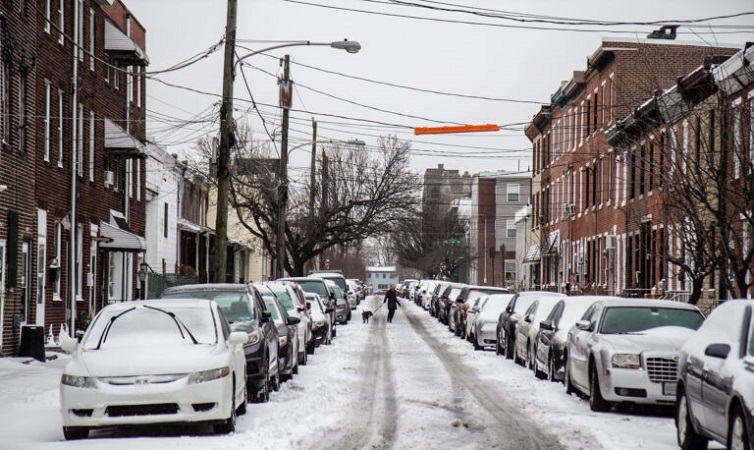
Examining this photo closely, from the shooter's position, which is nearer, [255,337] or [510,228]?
[255,337]

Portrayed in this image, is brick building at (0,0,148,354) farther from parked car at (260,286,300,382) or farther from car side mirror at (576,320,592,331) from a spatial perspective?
car side mirror at (576,320,592,331)

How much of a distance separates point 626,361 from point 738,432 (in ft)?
18.1

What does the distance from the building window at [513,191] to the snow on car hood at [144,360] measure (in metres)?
96.4

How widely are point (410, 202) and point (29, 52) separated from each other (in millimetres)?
34292

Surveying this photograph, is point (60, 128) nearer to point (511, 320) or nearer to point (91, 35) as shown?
point (91, 35)

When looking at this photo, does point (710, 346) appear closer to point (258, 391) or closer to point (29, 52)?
point (258, 391)

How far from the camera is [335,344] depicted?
105ft

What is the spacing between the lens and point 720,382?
10.1 meters

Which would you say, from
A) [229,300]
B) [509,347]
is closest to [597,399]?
[229,300]

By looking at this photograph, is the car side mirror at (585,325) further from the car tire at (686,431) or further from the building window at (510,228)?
the building window at (510,228)

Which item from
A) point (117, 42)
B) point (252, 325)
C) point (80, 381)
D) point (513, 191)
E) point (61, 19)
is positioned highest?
point (513, 191)

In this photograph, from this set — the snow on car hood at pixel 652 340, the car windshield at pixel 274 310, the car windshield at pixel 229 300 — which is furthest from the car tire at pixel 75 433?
the car windshield at pixel 274 310

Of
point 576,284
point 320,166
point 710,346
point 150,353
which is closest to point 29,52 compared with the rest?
point 150,353

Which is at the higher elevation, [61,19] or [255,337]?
[61,19]
